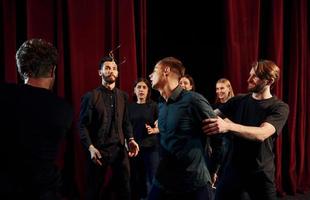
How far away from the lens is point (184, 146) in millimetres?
2334

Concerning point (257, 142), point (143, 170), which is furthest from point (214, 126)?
point (143, 170)

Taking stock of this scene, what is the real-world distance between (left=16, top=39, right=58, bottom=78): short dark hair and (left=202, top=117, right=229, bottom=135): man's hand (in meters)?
0.94

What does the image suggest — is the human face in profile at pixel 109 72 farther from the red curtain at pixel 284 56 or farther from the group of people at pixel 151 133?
the red curtain at pixel 284 56

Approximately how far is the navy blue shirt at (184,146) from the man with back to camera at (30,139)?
30.9 inches

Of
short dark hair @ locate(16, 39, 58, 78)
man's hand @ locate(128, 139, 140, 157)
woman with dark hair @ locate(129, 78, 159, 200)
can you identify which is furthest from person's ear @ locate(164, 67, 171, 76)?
woman with dark hair @ locate(129, 78, 159, 200)

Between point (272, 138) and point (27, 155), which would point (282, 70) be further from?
point (27, 155)

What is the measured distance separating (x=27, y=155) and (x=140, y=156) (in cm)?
273

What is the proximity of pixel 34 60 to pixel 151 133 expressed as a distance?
246 cm

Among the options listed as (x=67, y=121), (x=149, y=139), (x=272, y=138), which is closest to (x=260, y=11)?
(x=149, y=139)

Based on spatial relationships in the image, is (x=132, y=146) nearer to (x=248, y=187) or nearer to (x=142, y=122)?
(x=142, y=122)

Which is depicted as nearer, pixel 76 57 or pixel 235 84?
pixel 76 57

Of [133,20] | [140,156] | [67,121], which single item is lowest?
[140,156]

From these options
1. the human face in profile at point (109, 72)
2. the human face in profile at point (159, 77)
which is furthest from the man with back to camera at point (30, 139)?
the human face in profile at point (109, 72)

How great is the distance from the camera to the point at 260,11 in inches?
198
